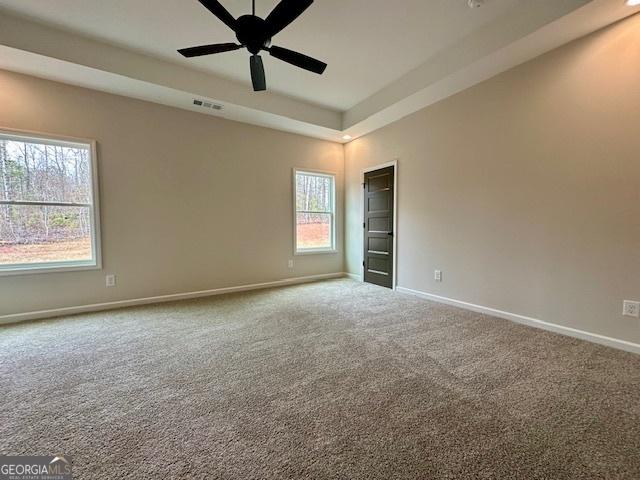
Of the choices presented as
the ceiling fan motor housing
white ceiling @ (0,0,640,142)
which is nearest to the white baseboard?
white ceiling @ (0,0,640,142)

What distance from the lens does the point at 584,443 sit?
1.33m

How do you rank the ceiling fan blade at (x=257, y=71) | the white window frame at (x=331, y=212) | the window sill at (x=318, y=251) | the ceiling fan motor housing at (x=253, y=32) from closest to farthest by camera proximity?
1. the ceiling fan motor housing at (x=253, y=32)
2. the ceiling fan blade at (x=257, y=71)
3. the white window frame at (x=331, y=212)
4. the window sill at (x=318, y=251)

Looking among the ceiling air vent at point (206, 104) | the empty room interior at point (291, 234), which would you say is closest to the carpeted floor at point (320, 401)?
the empty room interior at point (291, 234)

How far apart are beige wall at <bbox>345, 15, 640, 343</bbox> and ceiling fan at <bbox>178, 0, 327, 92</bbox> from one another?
2.09 meters

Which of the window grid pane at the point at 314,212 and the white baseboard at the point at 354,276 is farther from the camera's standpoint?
the white baseboard at the point at 354,276

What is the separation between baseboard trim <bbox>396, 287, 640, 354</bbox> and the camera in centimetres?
232

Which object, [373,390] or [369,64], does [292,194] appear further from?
[373,390]

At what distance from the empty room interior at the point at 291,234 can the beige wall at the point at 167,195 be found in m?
0.03

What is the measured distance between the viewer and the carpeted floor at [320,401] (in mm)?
1232

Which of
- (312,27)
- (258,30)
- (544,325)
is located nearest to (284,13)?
(258,30)

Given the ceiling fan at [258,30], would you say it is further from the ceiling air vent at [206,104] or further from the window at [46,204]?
the window at [46,204]

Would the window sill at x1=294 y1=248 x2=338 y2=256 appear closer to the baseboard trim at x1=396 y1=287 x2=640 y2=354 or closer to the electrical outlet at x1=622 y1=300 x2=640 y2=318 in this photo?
the baseboard trim at x1=396 y1=287 x2=640 y2=354

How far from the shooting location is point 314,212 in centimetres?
527

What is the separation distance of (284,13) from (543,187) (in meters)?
2.85
